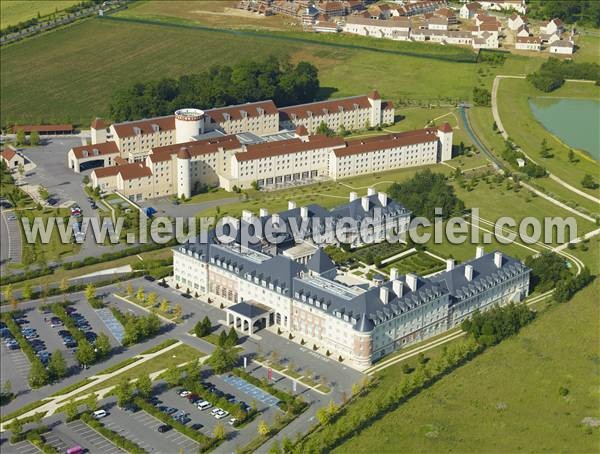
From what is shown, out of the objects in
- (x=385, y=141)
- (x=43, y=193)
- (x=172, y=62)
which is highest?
(x=172, y=62)

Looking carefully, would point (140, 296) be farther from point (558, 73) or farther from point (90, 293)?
point (558, 73)

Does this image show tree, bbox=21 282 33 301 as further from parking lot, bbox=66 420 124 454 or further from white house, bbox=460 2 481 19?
white house, bbox=460 2 481 19

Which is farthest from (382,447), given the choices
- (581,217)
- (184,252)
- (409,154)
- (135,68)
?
(135,68)

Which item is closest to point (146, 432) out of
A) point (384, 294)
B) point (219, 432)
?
point (219, 432)

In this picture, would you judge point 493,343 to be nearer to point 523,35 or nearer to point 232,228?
point 232,228

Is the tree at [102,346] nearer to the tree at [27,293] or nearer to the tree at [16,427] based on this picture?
the tree at [16,427]

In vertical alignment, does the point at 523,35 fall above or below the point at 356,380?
above
